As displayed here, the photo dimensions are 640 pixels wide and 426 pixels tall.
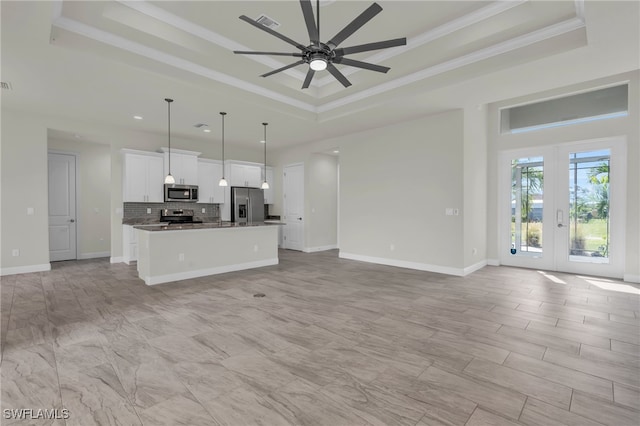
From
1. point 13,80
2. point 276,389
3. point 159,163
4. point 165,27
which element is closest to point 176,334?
point 276,389

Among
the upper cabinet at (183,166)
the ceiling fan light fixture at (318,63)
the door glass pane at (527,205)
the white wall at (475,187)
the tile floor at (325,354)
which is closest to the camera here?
the tile floor at (325,354)

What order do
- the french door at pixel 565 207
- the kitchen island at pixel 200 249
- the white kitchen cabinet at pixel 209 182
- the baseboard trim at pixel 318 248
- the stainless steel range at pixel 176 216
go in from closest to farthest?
the kitchen island at pixel 200 249 → the french door at pixel 565 207 → the stainless steel range at pixel 176 216 → the white kitchen cabinet at pixel 209 182 → the baseboard trim at pixel 318 248

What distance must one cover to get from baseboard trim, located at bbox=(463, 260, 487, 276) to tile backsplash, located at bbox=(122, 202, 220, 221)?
621 cm

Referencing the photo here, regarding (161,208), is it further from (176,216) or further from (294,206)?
(294,206)

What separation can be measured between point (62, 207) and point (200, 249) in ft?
14.1

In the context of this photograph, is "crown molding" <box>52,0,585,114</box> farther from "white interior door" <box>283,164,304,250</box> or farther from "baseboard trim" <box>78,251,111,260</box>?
"baseboard trim" <box>78,251,111,260</box>

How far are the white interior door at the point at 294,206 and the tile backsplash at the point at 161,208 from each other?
200cm

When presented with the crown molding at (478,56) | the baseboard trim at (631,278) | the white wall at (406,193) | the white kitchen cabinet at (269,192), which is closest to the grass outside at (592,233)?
the baseboard trim at (631,278)

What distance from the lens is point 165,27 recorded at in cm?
354

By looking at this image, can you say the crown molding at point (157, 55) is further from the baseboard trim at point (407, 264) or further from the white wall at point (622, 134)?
the white wall at point (622, 134)

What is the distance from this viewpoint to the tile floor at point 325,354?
1.79 metres

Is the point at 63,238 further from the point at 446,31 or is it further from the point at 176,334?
the point at 446,31

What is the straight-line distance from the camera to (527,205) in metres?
5.87

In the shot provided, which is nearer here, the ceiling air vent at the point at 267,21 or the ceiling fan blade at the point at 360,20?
the ceiling fan blade at the point at 360,20
